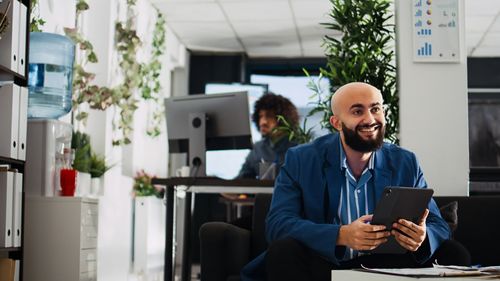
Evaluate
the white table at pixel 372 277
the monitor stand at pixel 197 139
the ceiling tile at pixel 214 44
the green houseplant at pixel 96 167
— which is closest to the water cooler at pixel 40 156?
the monitor stand at pixel 197 139

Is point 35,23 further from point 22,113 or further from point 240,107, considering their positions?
point 240,107

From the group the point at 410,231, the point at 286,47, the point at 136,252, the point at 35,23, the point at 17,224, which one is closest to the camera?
the point at 410,231

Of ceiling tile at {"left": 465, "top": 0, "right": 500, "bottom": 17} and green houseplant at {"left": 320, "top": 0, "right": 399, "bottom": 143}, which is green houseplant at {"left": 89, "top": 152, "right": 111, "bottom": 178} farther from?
ceiling tile at {"left": 465, "top": 0, "right": 500, "bottom": 17}

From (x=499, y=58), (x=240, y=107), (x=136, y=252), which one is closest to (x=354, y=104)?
(x=240, y=107)

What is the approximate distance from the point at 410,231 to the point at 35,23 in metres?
2.85

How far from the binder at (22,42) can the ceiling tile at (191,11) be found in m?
4.38

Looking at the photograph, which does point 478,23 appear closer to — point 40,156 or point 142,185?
point 142,185

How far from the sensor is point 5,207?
147 inches

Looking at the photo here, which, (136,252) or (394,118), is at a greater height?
(394,118)

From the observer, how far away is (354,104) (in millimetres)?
2947

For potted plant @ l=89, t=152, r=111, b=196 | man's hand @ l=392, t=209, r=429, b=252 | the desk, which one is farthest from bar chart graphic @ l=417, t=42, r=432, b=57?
potted plant @ l=89, t=152, r=111, b=196

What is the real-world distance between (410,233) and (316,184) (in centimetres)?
50

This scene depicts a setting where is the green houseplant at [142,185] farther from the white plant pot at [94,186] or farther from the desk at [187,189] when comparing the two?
the desk at [187,189]

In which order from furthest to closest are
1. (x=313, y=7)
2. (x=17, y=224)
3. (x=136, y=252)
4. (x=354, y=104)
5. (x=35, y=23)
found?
(x=313, y=7) → (x=136, y=252) → (x=35, y=23) → (x=17, y=224) → (x=354, y=104)
